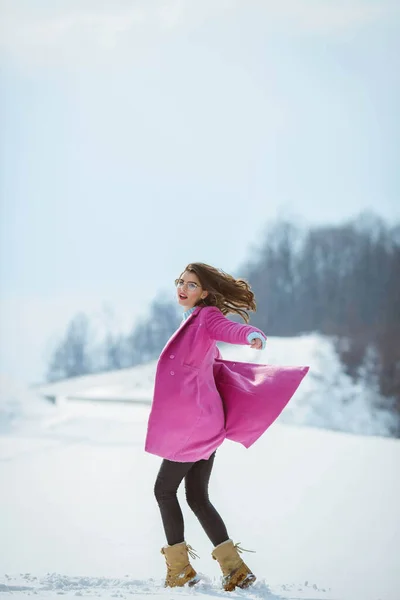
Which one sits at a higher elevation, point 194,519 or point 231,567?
point 231,567

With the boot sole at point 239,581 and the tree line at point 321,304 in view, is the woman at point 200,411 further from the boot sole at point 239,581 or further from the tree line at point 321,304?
the tree line at point 321,304

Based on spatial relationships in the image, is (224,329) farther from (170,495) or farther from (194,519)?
(194,519)

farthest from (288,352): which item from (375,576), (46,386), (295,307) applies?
(375,576)

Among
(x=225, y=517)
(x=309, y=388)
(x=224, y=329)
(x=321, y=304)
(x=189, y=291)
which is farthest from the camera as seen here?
(x=321, y=304)

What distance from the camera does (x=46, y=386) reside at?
37.4 feet

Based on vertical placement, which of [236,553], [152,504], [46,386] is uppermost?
[236,553]

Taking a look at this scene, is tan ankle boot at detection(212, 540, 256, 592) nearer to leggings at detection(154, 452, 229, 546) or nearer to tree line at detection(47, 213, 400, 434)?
leggings at detection(154, 452, 229, 546)

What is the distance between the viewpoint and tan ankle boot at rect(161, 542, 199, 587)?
84.6 inches

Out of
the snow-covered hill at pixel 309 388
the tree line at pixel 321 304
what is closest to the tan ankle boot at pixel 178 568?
the snow-covered hill at pixel 309 388

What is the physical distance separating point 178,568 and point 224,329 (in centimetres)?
67

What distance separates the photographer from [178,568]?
215cm

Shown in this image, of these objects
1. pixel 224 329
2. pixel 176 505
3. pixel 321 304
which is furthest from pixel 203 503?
pixel 321 304

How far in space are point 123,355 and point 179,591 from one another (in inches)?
388

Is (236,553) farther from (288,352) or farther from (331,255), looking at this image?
(331,255)
